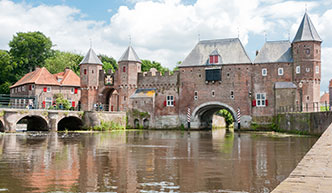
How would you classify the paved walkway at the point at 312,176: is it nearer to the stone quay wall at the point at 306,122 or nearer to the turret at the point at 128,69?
the stone quay wall at the point at 306,122

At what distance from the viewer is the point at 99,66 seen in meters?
46.1

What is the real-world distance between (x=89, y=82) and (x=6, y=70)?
782 inches

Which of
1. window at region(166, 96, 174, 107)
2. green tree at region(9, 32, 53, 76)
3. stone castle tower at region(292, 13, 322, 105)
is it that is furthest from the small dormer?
green tree at region(9, 32, 53, 76)

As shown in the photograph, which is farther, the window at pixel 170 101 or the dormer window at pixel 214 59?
the window at pixel 170 101

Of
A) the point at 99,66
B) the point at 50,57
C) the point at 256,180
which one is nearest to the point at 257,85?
the point at 99,66

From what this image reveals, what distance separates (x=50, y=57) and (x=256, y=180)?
59743 millimetres

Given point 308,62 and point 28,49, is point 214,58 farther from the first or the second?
point 28,49

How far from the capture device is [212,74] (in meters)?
41.6

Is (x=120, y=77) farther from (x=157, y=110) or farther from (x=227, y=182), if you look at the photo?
(x=227, y=182)

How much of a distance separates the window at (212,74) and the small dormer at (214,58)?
0.95 metres

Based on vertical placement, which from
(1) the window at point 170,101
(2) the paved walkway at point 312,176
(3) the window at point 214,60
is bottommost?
(2) the paved walkway at point 312,176

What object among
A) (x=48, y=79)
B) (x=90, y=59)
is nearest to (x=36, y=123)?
(x=90, y=59)

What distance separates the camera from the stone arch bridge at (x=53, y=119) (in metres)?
30.5

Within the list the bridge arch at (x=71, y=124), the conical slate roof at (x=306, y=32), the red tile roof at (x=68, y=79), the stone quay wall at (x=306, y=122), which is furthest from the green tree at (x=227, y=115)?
the bridge arch at (x=71, y=124)
